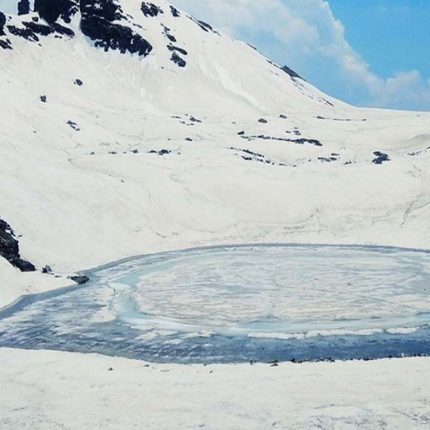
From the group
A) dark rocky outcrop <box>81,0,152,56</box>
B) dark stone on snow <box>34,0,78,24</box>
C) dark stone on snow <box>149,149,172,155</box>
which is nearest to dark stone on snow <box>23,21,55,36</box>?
dark stone on snow <box>34,0,78,24</box>

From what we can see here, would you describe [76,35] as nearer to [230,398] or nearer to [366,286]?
[366,286]

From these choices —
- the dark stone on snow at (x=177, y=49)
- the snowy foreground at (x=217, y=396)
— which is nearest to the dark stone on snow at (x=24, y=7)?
the dark stone on snow at (x=177, y=49)

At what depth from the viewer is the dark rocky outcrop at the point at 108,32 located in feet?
461

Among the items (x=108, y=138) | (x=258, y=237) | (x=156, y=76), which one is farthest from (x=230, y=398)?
(x=156, y=76)

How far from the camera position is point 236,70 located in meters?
149

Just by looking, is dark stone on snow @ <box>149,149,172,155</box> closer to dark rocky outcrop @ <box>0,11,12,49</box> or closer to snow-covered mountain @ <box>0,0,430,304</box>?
snow-covered mountain @ <box>0,0,430,304</box>

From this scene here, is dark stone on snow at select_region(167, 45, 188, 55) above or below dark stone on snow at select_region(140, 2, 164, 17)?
below

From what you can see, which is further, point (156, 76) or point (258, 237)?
point (156, 76)

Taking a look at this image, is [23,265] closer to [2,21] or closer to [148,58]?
[148,58]

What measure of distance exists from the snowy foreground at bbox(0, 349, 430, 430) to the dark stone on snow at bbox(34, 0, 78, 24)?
135 metres

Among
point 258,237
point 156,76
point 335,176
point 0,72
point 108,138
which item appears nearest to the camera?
point 258,237

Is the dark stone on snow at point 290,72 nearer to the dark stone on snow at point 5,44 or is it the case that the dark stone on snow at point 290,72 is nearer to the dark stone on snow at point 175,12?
the dark stone on snow at point 175,12

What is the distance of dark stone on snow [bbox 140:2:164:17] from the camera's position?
155 m

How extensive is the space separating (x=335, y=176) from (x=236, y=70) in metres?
79.0
